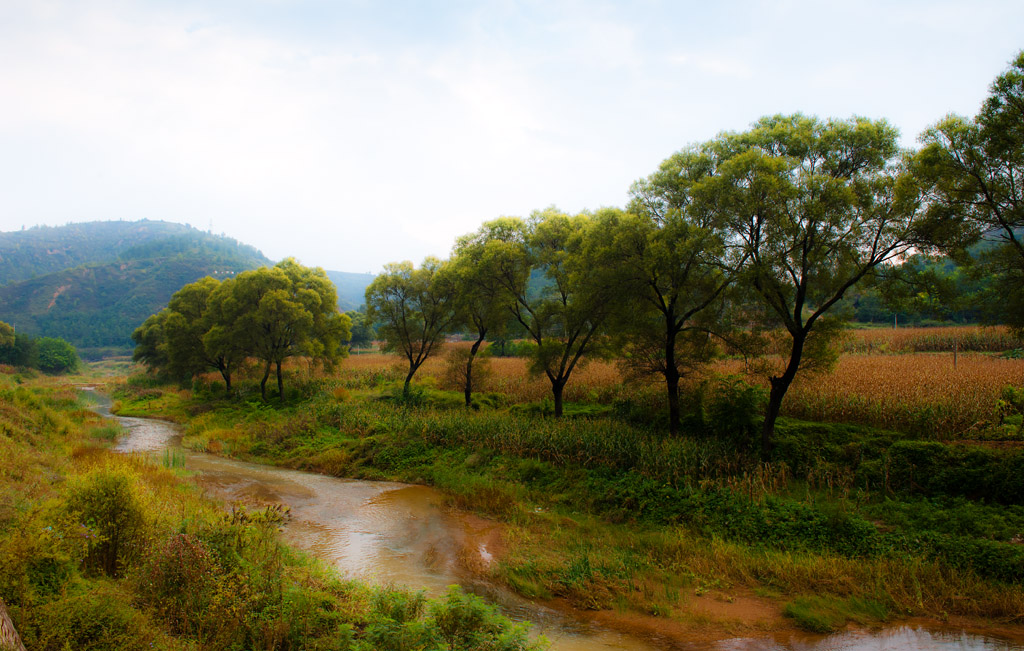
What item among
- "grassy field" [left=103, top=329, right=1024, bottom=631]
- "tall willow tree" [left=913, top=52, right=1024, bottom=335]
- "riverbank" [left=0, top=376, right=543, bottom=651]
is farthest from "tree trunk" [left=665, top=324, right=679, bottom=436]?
"riverbank" [left=0, top=376, right=543, bottom=651]

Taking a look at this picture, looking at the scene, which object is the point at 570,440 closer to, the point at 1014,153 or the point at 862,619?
the point at 862,619

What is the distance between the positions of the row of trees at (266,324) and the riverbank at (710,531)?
1462 cm

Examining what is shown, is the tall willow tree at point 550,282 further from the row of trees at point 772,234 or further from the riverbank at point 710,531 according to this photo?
the riverbank at point 710,531

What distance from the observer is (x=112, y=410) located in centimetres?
3769

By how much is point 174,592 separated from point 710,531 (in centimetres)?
1063

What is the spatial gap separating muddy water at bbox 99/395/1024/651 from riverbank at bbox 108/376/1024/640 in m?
0.46

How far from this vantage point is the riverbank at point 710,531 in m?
8.49

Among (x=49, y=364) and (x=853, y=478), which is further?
(x=49, y=364)

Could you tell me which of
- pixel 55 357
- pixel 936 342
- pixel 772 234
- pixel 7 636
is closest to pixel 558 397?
pixel 772 234

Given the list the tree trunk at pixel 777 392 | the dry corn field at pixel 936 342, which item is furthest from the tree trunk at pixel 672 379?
the dry corn field at pixel 936 342

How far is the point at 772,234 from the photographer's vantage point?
13.6 metres

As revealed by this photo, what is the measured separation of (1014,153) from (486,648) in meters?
15.6

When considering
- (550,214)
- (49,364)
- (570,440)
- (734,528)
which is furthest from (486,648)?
(49,364)

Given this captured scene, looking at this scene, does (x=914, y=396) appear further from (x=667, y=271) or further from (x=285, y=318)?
(x=285, y=318)
